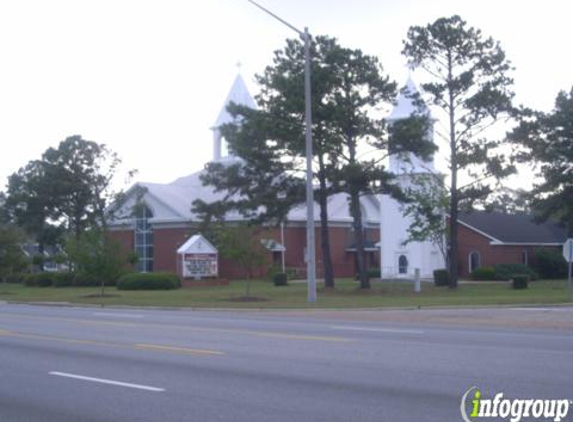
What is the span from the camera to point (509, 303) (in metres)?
31.4

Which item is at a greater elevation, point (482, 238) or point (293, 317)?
point (482, 238)

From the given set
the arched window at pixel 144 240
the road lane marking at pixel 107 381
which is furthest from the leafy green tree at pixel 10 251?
the road lane marking at pixel 107 381

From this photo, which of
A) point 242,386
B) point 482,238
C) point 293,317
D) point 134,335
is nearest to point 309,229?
point 293,317

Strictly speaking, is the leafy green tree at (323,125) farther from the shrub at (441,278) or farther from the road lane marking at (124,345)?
the road lane marking at (124,345)

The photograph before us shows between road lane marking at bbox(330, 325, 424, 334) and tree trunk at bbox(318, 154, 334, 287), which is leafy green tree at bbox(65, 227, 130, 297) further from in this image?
road lane marking at bbox(330, 325, 424, 334)

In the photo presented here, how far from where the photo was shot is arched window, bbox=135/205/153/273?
6812cm

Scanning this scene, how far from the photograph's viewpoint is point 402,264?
63.1m

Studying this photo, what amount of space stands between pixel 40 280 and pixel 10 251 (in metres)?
9.06

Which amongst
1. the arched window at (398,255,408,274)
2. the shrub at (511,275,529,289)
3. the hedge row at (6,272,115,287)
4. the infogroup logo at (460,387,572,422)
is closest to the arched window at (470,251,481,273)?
the arched window at (398,255,408,274)

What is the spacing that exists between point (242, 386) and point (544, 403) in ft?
13.3

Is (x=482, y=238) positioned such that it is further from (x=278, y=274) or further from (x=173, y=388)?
(x=173, y=388)

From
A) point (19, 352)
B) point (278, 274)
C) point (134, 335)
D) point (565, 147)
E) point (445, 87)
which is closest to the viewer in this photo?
point (19, 352)

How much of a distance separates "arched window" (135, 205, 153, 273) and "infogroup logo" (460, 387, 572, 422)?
194ft

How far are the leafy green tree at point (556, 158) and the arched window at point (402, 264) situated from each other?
40.7 ft
